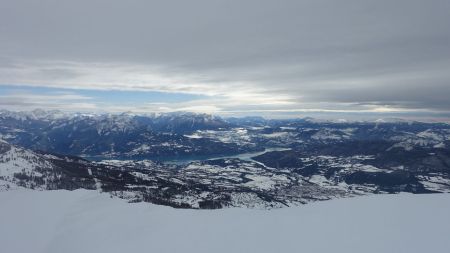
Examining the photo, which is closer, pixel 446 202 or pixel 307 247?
pixel 307 247

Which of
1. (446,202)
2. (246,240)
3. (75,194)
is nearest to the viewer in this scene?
(246,240)

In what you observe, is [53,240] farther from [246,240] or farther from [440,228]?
[440,228]

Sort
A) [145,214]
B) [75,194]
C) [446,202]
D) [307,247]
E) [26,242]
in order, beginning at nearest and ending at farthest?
[307,247]
[26,242]
[446,202]
[145,214]
[75,194]

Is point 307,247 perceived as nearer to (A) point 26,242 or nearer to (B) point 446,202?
(B) point 446,202

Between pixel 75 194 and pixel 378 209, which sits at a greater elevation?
pixel 378 209

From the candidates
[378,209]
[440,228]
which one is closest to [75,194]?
[378,209]

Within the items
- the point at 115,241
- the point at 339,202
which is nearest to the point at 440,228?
the point at 339,202
